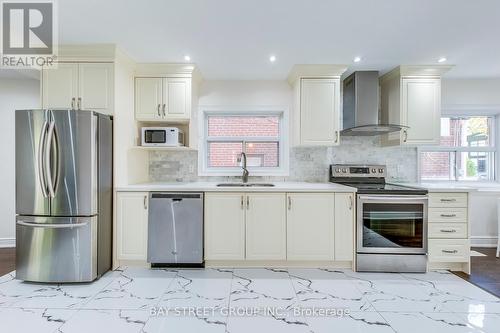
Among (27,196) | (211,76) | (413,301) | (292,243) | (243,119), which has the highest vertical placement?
(211,76)

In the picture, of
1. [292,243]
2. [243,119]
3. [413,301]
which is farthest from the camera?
[243,119]

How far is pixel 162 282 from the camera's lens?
2.57m

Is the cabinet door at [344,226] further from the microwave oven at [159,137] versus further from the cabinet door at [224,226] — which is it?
the microwave oven at [159,137]

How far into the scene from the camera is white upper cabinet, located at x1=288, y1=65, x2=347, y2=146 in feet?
10.8

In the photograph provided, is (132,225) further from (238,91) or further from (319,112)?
(319,112)

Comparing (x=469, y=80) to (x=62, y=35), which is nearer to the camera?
(x=62, y=35)

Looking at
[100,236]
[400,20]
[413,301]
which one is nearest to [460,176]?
[413,301]

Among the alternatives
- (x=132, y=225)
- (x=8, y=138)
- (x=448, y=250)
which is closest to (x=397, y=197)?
(x=448, y=250)

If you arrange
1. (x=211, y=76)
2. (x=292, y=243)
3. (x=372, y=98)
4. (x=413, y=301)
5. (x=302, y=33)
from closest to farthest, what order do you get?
(x=413, y=301)
(x=302, y=33)
(x=292, y=243)
(x=372, y=98)
(x=211, y=76)

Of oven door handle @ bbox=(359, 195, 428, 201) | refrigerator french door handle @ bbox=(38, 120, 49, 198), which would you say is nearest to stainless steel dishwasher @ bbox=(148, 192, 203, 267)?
refrigerator french door handle @ bbox=(38, 120, 49, 198)

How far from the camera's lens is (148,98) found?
327 cm

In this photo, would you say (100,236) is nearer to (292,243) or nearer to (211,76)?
(292,243)

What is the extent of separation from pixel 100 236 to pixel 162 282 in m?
0.78

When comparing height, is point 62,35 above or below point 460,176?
above
